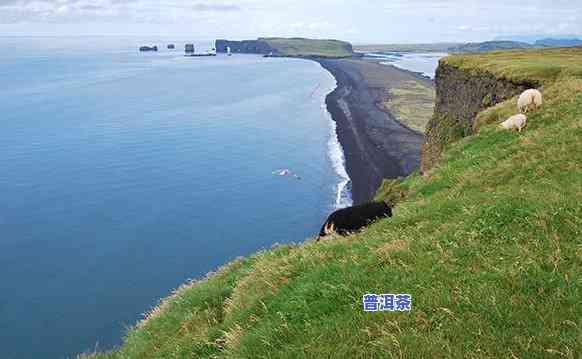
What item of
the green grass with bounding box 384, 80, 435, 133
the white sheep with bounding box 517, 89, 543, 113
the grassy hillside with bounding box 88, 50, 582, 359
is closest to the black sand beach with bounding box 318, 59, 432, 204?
the green grass with bounding box 384, 80, 435, 133

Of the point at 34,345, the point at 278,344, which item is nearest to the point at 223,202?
the point at 34,345

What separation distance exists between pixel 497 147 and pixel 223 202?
1835 inches

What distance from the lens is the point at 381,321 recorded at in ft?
24.2

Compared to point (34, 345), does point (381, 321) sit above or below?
above

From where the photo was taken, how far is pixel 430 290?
7.84 metres

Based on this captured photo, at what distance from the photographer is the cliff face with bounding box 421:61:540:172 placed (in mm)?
38281

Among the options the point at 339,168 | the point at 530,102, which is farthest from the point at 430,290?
the point at 339,168

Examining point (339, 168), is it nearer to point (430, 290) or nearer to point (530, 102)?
point (530, 102)

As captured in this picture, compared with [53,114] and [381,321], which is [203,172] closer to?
[53,114]

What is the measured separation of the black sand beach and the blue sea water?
3.21 m

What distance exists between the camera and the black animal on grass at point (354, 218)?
1445cm

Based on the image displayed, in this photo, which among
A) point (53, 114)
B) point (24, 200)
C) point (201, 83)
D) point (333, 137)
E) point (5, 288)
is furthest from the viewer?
point (201, 83)

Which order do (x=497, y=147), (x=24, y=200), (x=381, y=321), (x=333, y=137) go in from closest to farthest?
(x=381, y=321) < (x=497, y=147) < (x=24, y=200) < (x=333, y=137)

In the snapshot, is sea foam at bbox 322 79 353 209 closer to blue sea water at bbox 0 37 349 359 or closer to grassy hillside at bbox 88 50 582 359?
blue sea water at bbox 0 37 349 359
